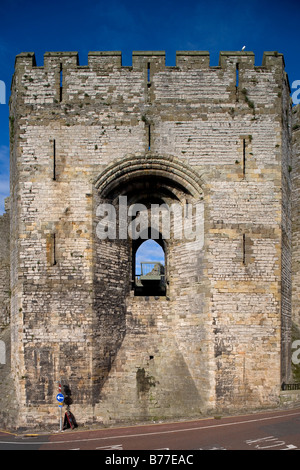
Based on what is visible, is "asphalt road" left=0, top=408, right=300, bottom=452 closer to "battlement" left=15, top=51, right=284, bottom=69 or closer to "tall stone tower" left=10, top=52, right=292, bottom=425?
"tall stone tower" left=10, top=52, right=292, bottom=425

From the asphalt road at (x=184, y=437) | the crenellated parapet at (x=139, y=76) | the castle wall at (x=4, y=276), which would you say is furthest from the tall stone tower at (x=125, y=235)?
the castle wall at (x=4, y=276)

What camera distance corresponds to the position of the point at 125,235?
43.7 feet

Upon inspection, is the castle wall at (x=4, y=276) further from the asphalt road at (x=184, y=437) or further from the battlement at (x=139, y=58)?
the battlement at (x=139, y=58)

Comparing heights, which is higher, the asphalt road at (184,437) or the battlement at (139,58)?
the battlement at (139,58)

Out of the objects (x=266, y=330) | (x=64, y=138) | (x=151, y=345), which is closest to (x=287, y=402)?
(x=266, y=330)

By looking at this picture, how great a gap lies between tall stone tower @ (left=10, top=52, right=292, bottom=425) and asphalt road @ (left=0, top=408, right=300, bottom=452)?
745 mm

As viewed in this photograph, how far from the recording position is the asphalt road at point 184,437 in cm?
893

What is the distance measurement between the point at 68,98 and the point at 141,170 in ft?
9.47

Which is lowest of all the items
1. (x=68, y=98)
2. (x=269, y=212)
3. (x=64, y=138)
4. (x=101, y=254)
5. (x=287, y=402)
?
(x=287, y=402)

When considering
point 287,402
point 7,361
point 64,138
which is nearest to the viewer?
point 287,402

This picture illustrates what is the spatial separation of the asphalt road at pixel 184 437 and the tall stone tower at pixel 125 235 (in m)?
0.75

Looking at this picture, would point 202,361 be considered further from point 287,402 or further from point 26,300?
point 26,300

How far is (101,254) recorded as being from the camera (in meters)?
12.5

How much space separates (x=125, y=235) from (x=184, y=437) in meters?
5.79
